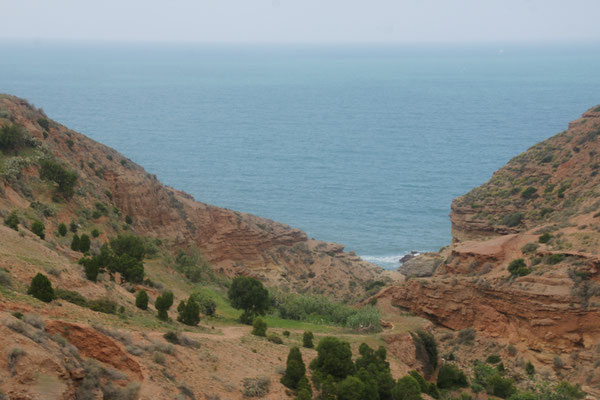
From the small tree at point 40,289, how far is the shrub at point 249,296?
17613mm

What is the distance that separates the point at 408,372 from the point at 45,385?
64.6 ft

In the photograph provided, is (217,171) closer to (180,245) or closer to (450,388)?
(180,245)

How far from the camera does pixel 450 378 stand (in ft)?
112

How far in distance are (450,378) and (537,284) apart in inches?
303

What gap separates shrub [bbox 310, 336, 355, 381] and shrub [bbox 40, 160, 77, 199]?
80.5 ft

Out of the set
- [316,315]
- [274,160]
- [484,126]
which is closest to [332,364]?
[316,315]

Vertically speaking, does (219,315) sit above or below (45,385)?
below

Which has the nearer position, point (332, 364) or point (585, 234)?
point (332, 364)

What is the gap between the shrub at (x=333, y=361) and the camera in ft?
88.8

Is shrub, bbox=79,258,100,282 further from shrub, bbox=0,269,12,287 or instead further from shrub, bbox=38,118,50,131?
shrub, bbox=38,118,50,131

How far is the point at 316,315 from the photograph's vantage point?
4406 centimetres

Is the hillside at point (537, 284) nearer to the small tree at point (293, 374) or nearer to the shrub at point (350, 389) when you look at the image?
the shrub at point (350, 389)

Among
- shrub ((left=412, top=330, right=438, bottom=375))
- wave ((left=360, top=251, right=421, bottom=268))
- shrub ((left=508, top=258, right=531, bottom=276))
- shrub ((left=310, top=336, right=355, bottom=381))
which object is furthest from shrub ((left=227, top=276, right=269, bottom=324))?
wave ((left=360, top=251, right=421, bottom=268))

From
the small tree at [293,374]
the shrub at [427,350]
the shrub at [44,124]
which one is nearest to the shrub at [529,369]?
the shrub at [427,350]
